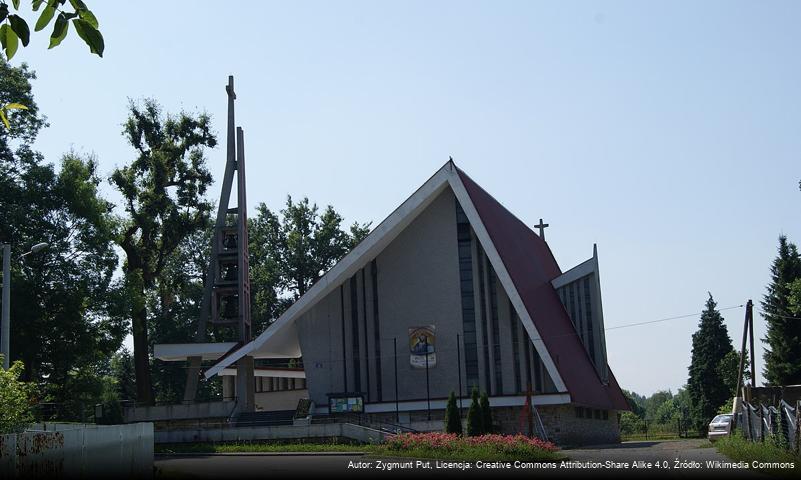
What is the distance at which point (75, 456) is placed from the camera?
1271 centimetres

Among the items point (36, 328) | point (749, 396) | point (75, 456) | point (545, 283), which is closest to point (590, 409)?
point (545, 283)

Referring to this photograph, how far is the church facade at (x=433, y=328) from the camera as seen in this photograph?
34.8 meters

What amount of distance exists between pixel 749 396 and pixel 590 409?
987 centimetres

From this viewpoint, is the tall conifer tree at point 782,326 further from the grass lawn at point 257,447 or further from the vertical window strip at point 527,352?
the grass lawn at point 257,447

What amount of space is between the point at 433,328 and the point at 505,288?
381 cm

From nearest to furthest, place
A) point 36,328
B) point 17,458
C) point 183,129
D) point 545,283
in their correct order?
point 17,458 < point 36,328 < point 545,283 < point 183,129

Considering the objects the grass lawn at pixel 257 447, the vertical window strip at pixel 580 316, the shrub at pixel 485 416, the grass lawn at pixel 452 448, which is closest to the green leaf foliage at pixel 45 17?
the grass lawn at pixel 452 448

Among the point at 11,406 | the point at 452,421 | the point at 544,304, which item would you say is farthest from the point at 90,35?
the point at 544,304

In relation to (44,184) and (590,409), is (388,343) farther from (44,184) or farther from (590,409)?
(44,184)

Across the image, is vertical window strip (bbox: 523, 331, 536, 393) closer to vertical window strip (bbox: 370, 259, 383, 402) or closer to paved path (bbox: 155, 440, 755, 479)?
vertical window strip (bbox: 370, 259, 383, 402)

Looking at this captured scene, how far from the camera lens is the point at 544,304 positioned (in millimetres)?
39031

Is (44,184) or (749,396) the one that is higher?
(44,184)

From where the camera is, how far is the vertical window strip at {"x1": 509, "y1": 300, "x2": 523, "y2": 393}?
36.0 m

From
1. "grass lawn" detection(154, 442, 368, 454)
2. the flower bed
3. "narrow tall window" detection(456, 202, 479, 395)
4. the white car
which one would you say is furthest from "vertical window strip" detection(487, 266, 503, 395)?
the flower bed
